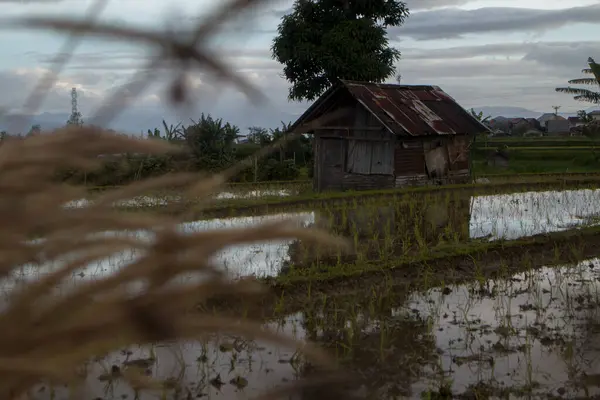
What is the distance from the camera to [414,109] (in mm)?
18875

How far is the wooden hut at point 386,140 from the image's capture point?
1772 cm

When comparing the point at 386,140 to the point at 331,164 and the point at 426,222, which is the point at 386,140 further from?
the point at 426,222

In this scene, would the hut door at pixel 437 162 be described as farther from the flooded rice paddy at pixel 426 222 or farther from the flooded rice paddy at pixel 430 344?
the flooded rice paddy at pixel 430 344

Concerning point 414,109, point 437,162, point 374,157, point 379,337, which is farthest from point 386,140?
Result: point 379,337

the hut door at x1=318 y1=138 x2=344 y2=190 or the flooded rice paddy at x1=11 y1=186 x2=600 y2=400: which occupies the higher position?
the hut door at x1=318 y1=138 x2=344 y2=190

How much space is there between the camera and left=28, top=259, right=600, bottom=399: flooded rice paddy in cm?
419

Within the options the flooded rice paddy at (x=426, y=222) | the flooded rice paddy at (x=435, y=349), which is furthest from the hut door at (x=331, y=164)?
the flooded rice paddy at (x=435, y=349)

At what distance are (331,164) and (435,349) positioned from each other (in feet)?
46.1

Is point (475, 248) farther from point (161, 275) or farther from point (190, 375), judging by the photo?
point (161, 275)

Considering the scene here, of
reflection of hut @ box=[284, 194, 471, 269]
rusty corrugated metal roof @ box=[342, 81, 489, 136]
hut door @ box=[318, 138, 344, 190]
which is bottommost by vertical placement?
reflection of hut @ box=[284, 194, 471, 269]

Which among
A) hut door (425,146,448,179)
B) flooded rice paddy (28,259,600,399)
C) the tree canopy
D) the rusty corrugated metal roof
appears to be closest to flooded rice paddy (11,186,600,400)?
flooded rice paddy (28,259,600,399)

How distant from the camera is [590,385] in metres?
4.25

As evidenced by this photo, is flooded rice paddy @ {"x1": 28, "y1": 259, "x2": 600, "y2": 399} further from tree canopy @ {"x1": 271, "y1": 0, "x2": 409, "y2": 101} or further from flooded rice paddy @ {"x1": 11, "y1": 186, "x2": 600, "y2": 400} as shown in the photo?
tree canopy @ {"x1": 271, "y1": 0, "x2": 409, "y2": 101}

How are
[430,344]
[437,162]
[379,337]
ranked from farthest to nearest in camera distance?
1. [437,162]
2. [379,337]
3. [430,344]
